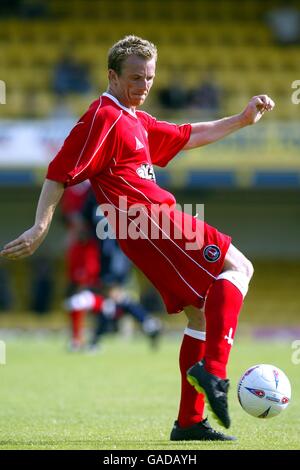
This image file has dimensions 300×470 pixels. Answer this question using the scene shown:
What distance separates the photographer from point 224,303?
563 cm

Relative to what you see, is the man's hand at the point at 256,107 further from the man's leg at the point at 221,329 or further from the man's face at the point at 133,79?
the man's leg at the point at 221,329

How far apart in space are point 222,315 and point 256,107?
1.30m

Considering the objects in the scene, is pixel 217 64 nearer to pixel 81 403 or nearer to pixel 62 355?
pixel 62 355

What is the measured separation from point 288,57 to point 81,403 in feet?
51.2

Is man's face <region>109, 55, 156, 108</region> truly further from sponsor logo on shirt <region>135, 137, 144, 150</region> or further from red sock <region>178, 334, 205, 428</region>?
red sock <region>178, 334, 205, 428</region>

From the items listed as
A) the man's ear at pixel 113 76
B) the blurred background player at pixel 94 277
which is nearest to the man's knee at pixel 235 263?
the man's ear at pixel 113 76

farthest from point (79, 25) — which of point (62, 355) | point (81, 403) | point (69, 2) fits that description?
point (81, 403)

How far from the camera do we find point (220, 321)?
561cm

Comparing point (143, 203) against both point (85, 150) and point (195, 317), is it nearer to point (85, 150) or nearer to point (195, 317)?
point (85, 150)

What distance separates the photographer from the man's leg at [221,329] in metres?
5.34

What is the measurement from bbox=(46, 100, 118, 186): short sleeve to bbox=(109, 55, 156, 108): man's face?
8.0 inches

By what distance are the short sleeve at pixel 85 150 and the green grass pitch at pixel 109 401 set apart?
57.1 inches

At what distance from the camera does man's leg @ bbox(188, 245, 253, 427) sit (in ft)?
17.5

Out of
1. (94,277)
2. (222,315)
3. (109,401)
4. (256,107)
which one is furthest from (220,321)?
(94,277)
